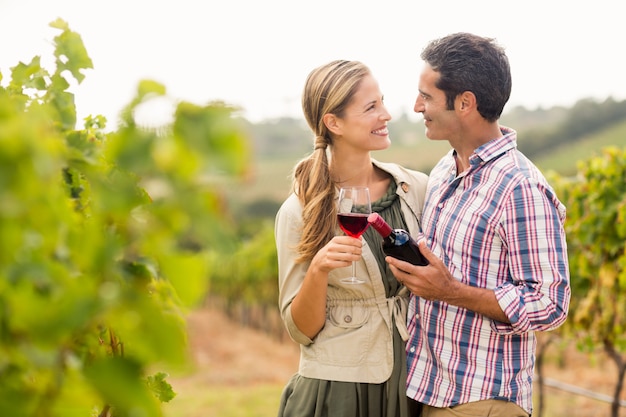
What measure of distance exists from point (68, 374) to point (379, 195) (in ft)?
7.77

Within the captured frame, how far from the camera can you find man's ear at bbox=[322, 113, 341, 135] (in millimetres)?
3158

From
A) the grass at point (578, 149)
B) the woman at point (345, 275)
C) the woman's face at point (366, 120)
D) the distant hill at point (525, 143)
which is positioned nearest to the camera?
the woman at point (345, 275)

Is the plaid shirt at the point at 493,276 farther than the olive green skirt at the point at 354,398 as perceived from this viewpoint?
No

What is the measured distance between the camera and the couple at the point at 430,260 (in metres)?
2.49

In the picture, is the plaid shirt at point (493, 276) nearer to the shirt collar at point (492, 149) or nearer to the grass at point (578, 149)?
the shirt collar at point (492, 149)

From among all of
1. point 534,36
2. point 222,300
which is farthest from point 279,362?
point 534,36

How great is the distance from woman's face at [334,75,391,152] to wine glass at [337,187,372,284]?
0.52 m

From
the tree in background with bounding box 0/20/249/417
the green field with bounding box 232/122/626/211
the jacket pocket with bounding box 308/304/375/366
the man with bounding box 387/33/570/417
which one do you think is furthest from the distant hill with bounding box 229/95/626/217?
the tree in background with bounding box 0/20/249/417

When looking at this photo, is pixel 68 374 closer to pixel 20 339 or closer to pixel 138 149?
pixel 20 339

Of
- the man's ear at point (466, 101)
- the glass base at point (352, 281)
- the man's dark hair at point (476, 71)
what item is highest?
the man's dark hair at point (476, 71)

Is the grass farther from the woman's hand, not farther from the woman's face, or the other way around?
the woman's hand

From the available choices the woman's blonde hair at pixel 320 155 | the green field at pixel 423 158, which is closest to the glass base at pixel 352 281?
the woman's blonde hair at pixel 320 155

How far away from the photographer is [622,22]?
139 feet

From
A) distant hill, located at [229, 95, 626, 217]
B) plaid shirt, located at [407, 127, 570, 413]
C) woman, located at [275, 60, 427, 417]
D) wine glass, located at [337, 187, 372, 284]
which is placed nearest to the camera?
plaid shirt, located at [407, 127, 570, 413]
